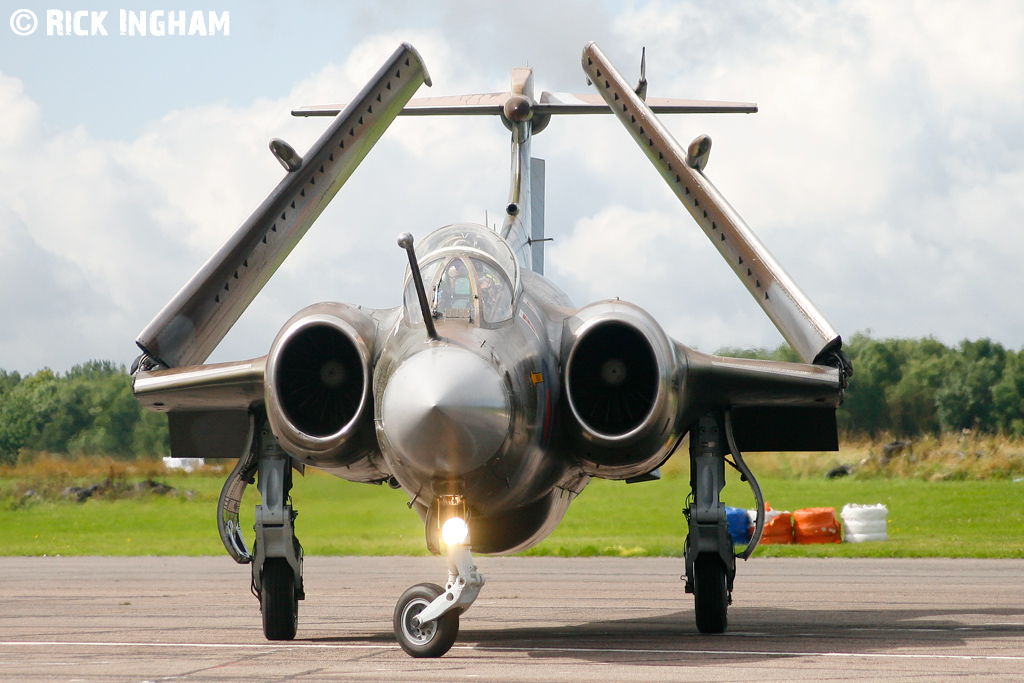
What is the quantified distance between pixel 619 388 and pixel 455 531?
2.18 m

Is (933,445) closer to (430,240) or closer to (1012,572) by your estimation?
(1012,572)

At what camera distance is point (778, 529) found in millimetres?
22938

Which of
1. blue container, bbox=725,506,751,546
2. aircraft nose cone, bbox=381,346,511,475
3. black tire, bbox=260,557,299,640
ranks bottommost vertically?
black tire, bbox=260,557,299,640

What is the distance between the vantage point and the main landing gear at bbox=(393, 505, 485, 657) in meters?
7.42

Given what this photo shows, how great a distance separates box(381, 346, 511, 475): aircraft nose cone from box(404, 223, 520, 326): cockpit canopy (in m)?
0.59

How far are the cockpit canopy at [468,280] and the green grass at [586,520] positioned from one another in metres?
13.7

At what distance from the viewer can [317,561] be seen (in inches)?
879

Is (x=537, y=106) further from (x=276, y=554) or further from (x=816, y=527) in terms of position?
(x=816, y=527)

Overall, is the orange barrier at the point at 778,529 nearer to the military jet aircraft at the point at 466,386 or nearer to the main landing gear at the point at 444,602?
the military jet aircraft at the point at 466,386

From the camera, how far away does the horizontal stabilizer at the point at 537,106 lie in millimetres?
13727

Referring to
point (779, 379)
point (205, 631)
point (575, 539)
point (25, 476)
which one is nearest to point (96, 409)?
point (25, 476)

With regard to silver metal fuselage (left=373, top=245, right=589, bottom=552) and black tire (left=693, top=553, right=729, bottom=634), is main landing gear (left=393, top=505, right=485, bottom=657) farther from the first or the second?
black tire (left=693, top=553, right=729, bottom=634)

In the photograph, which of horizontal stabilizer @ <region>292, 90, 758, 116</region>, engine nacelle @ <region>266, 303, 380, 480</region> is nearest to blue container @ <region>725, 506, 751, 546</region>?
horizontal stabilizer @ <region>292, 90, 758, 116</region>

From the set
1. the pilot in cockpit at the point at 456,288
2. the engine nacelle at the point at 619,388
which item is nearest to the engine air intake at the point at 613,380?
the engine nacelle at the point at 619,388
